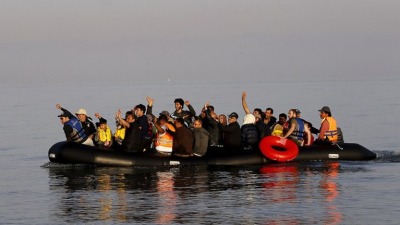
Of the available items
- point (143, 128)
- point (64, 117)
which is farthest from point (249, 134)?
point (64, 117)

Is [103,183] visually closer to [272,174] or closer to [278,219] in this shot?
[272,174]

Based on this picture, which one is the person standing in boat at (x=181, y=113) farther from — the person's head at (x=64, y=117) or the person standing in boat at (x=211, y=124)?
the person's head at (x=64, y=117)

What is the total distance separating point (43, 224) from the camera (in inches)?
626

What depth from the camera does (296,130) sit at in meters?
23.9

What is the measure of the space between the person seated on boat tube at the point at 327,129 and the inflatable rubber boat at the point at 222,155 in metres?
0.26

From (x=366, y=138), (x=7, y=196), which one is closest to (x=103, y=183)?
(x=7, y=196)

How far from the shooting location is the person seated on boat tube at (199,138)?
2269 cm

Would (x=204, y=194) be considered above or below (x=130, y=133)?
below

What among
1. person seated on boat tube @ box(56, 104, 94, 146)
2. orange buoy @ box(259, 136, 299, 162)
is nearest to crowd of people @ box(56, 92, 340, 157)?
person seated on boat tube @ box(56, 104, 94, 146)

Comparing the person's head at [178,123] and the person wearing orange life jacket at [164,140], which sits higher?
the person's head at [178,123]

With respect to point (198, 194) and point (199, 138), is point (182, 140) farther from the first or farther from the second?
point (198, 194)

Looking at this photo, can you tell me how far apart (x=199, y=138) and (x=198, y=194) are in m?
4.13

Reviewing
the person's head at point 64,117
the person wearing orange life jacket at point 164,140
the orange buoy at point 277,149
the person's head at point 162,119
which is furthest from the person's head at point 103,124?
the orange buoy at point 277,149

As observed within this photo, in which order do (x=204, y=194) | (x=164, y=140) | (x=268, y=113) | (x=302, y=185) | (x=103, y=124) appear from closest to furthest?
(x=204, y=194), (x=302, y=185), (x=164, y=140), (x=103, y=124), (x=268, y=113)
